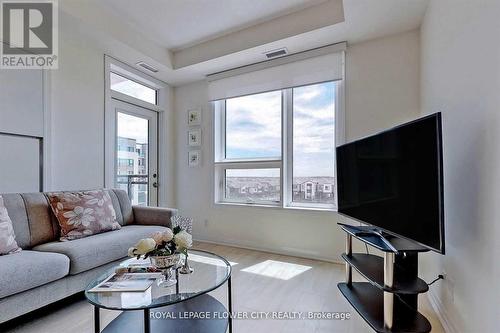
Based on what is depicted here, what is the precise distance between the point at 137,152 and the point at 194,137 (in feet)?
2.82

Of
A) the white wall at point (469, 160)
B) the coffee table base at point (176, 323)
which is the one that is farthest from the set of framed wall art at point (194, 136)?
the white wall at point (469, 160)

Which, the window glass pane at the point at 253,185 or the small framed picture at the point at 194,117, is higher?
the small framed picture at the point at 194,117

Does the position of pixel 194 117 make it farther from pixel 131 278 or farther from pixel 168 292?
pixel 168 292

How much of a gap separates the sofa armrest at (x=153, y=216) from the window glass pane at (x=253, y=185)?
1.10m

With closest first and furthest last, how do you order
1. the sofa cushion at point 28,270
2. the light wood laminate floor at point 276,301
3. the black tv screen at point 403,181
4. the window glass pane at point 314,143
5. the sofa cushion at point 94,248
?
the black tv screen at point 403,181 < the sofa cushion at point 28,270 < the light wood laminate floor at point 276,301 < the sofa cushion at point 94,248 < the window glass pane at point 314,143

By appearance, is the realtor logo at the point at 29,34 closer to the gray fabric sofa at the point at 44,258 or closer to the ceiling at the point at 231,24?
the ceiling at the point at 231,24

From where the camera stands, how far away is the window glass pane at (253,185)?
132 inches

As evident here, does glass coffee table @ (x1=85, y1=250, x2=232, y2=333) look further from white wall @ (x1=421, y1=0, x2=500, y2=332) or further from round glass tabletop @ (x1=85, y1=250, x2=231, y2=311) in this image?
white wall @ (x1=421, y1=0, x2=500, y2=332)

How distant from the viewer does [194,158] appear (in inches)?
154

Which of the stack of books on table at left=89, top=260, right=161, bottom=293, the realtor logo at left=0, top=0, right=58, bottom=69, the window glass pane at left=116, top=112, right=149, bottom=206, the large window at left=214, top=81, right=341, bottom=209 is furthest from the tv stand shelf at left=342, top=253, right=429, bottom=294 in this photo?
the realtor logo at left=0, top=0, right=58, bottom=69

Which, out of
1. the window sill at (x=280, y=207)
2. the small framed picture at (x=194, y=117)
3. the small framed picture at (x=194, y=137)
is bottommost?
the window sill at (x=280, y=207)

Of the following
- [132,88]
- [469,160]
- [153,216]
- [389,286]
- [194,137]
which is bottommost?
[389,286]

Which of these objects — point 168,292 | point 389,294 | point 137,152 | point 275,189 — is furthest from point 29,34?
point 389,294

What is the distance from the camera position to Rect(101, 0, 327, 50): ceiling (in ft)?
8.31
